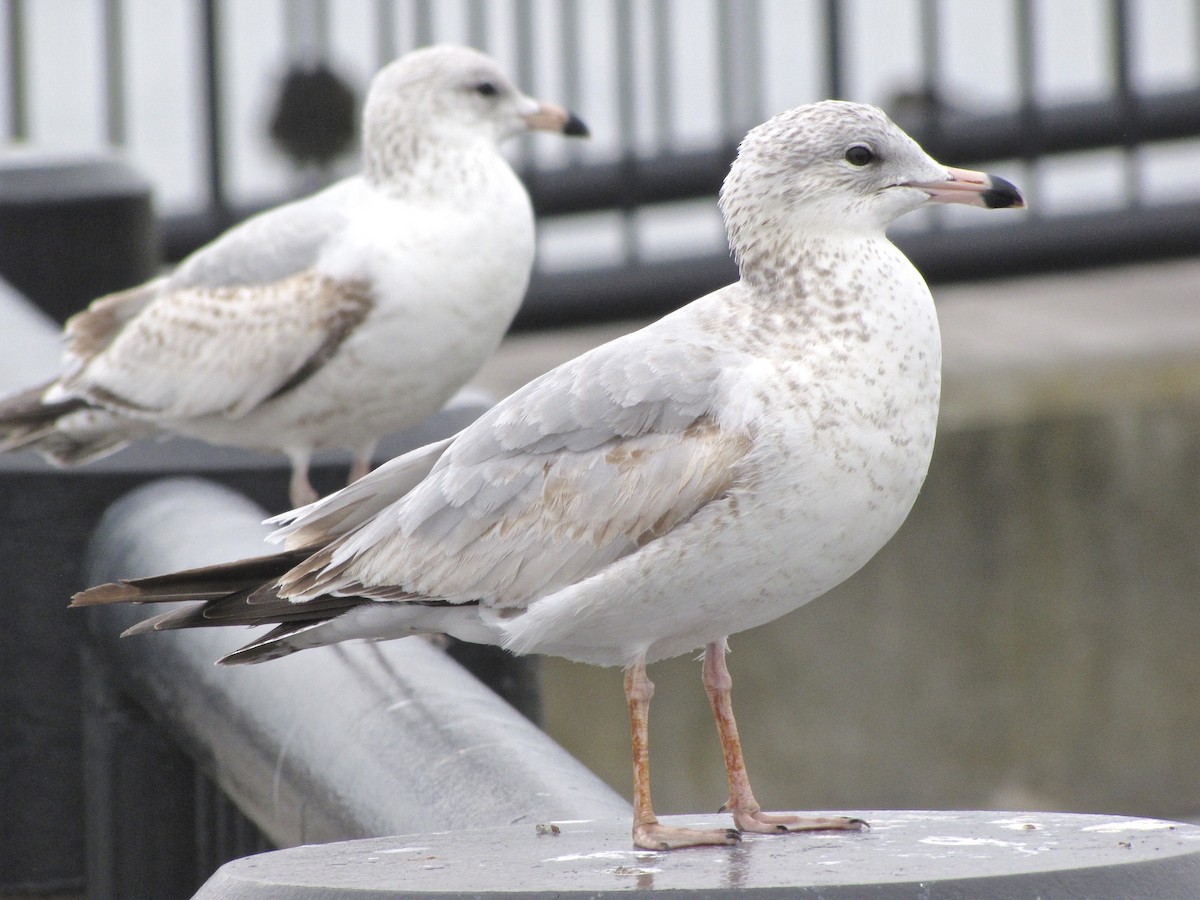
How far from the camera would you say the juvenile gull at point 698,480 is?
1.98 meters

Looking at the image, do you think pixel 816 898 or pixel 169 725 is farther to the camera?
pixel 169 725

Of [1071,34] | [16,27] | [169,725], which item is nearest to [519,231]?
[169,725]

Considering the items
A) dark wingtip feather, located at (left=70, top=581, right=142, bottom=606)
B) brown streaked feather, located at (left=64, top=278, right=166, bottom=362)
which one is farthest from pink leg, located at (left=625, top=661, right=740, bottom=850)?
brown streaked feather, located at (left=64, top=278, right=166, bottom=362)

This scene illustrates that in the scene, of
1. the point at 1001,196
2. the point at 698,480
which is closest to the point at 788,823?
the point at 698,480

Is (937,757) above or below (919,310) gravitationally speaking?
below

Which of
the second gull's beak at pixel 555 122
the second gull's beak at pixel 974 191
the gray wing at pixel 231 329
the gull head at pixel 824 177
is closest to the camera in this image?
the gull head at pixel 824 177

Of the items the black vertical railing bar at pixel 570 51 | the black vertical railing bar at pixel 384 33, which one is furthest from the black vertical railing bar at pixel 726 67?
the black vertical railing bar at pixel 384 33

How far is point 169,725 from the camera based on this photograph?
7.64ft

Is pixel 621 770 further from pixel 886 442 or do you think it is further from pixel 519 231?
pixel 886 442

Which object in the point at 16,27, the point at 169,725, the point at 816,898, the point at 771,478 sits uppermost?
the point at 16,27

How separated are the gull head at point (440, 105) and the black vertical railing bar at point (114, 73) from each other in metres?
2.23

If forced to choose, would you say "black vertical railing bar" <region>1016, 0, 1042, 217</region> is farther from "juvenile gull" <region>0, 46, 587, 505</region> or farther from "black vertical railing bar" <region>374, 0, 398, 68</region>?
"juvenile gull" <region>0, 46, 587, 505</region>

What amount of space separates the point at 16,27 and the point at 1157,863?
5.04 m

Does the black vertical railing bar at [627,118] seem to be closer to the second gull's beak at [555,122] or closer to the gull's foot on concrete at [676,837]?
the second gull's beak at [555,122]
